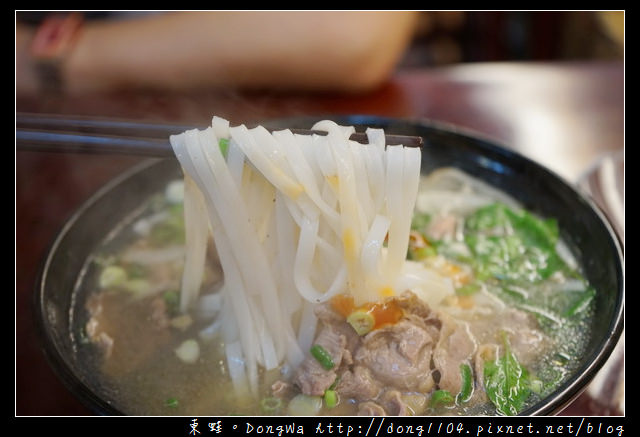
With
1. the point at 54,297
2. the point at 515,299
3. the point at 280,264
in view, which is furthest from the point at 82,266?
the point at 515,299

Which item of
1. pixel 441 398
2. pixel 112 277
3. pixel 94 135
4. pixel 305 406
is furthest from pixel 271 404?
pixel 94 135

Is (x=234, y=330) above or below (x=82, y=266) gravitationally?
below

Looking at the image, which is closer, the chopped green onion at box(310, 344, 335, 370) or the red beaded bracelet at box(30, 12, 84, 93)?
the chopped green onion at box(310, 344, 335, 370)

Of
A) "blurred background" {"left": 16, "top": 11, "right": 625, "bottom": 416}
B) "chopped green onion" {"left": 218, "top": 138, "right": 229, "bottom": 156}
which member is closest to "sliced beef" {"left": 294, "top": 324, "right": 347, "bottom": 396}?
"chopped green onion" {"left": 218, "top": 138, "right": 229, "bottom": 156}

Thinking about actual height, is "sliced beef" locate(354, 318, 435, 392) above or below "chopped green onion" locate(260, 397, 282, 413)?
above

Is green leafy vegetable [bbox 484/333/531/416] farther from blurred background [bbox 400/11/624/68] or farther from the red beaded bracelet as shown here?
blurred background [bbox 400/11/624/68]

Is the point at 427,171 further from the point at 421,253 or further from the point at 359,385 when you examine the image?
the point at 359,385
